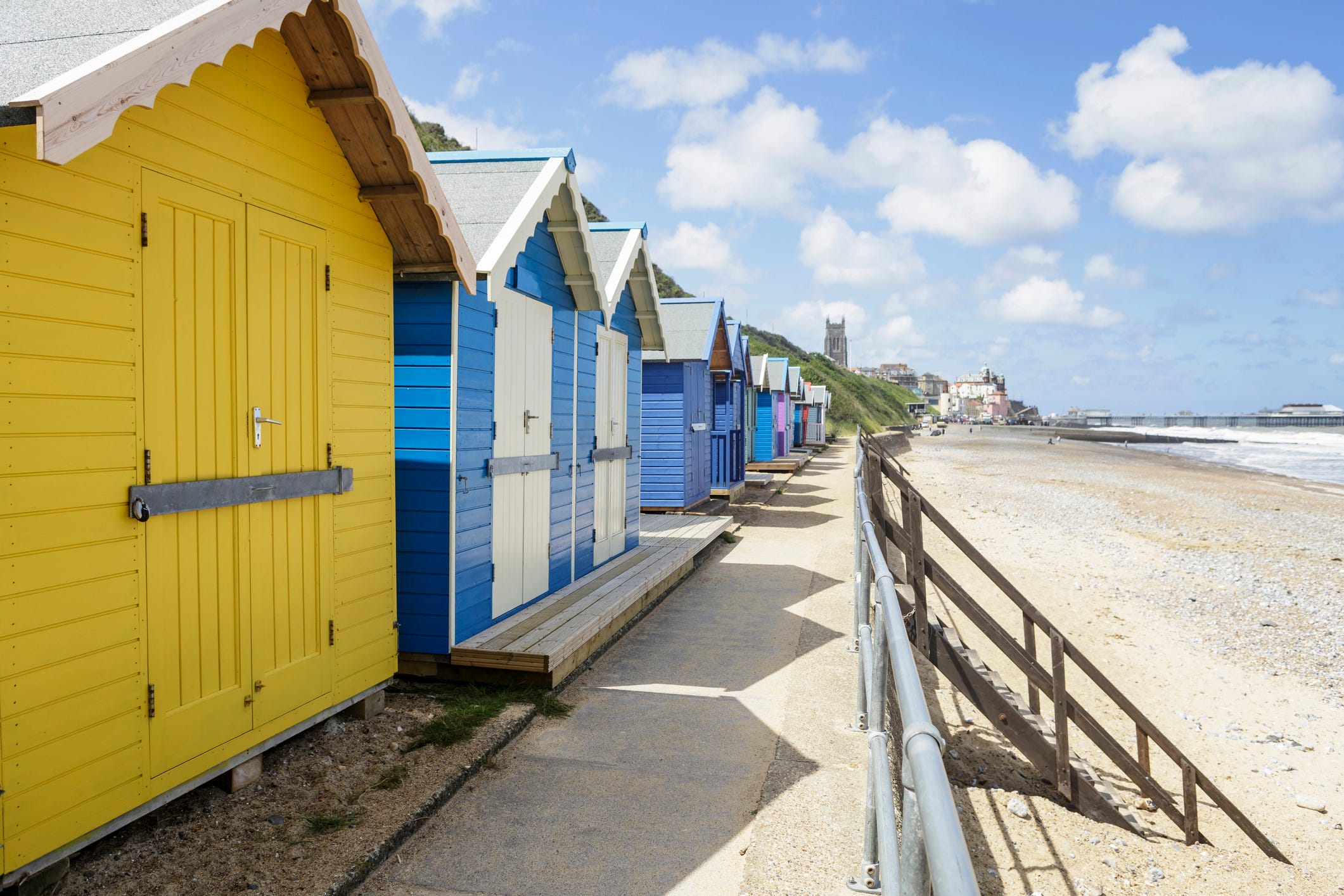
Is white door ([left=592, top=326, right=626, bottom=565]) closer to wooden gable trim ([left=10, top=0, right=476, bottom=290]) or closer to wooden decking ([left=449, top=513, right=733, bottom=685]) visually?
wooden decking ([left=449, top=513, right=733, bottom=685])

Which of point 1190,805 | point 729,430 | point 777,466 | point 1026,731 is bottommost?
point 1190,805

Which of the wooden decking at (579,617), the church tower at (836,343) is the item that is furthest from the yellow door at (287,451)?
the church tower at (836,343)

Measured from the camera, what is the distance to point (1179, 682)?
7996 mm

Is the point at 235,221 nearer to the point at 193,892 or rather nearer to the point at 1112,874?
the point at 193,892

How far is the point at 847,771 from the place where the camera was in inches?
175

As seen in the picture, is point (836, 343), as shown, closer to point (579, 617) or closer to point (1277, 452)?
point (1277, 452)

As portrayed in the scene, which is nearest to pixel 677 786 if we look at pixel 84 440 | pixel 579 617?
pixel 579 617

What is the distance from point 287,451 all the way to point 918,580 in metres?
4.22

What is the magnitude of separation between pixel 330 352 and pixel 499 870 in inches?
107

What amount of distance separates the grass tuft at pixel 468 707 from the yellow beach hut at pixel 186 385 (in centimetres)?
50

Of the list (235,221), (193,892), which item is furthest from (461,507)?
(193,892)

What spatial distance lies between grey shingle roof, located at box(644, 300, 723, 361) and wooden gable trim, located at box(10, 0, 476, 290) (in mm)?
9043

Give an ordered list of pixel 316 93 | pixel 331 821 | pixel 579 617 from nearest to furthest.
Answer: pixel 331 821, pixel 316 93, pixel 579 617

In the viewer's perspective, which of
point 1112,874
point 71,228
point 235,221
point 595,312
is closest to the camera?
point 71,228
